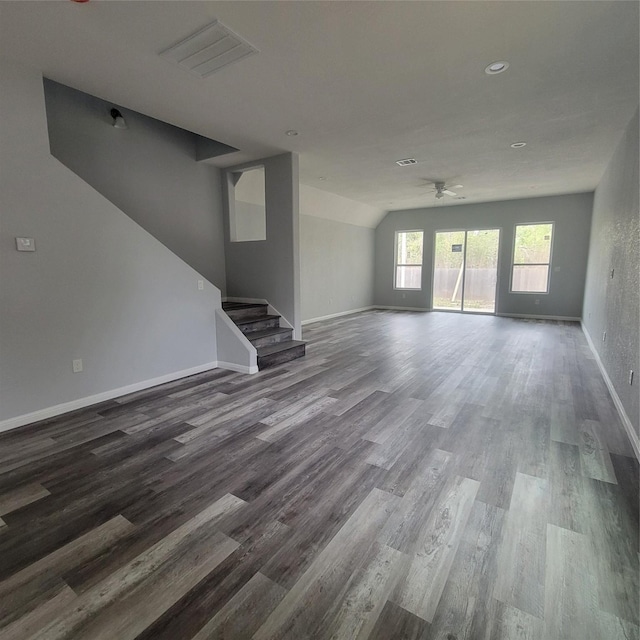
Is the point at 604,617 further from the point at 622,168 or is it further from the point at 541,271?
the point at 541,271

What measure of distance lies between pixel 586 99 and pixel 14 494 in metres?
5.51

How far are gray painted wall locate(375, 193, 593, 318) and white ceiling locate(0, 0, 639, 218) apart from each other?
135 inches

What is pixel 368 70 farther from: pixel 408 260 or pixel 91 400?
pixel 408 260

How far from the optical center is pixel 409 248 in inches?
399

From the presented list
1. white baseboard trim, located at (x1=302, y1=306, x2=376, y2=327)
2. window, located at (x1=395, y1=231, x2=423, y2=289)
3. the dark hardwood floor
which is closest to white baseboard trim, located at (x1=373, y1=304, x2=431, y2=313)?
white baseboard trim, located at (x1=302, y1=306, x2=376, y2=327)

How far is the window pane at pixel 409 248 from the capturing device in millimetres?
9938

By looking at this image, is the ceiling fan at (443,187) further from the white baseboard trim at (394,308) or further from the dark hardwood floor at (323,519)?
the dark hardwood floor at (323,519)

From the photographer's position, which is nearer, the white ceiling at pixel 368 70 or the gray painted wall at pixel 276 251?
the white ceiling at pixel 368 70

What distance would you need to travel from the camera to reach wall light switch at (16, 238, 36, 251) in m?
2.79

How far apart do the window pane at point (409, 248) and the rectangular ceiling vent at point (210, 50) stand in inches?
316

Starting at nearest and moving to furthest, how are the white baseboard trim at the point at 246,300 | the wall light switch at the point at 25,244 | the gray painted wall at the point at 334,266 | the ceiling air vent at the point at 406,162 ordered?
the wall light switch at the point at 25,244 → the ceiling air vent at the point at 406,162 → the white baseboard trim at the point at 246,300 → the gray painted wall at the point at 334,266

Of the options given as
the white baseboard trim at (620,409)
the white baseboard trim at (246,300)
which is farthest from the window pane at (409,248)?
the white baseboard trim at (246,300)

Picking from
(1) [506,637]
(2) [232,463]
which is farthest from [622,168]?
(2) [232,463]

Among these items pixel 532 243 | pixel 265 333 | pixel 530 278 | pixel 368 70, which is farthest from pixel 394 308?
pixel 368 70
